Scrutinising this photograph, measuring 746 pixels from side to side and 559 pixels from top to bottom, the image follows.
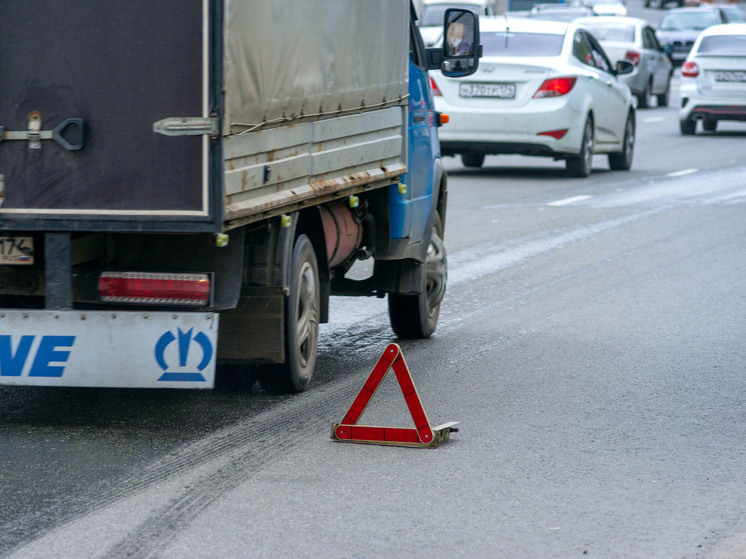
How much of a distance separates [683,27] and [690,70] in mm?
22497

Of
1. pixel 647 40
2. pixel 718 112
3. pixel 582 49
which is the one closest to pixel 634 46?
pixel 647 40

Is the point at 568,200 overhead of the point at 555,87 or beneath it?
beneath

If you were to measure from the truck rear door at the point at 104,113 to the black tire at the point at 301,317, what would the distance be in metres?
1.05

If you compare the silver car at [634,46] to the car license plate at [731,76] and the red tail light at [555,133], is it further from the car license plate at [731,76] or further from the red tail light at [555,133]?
the red tail light at [555,133]

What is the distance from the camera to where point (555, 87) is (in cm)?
1694

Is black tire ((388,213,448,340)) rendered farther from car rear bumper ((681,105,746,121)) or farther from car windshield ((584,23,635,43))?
car windshield ((584,23,635,43))

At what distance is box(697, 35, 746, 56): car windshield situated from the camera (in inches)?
928

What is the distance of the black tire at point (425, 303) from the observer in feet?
26.4

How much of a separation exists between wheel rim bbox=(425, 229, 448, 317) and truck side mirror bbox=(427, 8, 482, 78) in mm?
973

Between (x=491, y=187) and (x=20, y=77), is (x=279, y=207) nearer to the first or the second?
(x=20, y=77)

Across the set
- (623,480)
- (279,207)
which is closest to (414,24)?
(279,207)

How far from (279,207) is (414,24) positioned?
2424 millimetres

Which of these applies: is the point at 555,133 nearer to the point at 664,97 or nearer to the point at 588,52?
the point at 588,52

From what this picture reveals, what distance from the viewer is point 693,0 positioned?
6775cm
